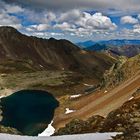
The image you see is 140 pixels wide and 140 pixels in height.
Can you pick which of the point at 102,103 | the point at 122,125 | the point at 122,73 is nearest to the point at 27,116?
the point at 102,103

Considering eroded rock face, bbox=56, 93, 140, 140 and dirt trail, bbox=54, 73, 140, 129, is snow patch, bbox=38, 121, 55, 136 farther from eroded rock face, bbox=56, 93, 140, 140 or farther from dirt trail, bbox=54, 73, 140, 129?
eroded rock face, bbox=56, 93, 140, 140

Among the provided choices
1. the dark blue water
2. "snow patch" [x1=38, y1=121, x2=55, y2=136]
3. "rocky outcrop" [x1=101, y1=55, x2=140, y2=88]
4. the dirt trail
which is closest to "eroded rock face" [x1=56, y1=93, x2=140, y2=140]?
"snow patch" [x1=38, y1=121, x2=55, y2=136]

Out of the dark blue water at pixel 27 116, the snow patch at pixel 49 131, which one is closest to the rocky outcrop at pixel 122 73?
the dark blue water at pixel 27 116

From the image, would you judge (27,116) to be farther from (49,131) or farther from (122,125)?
(122,125)

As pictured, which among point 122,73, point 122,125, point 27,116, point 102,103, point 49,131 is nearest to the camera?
point 122,125

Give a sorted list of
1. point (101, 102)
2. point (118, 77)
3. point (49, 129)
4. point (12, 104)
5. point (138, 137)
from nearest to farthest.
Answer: point (138, 137) → point (49, 129) → point (101, 102) → point (118, 77) → point (12, 104)

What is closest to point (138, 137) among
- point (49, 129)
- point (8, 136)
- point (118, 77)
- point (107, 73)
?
point (8, 136)

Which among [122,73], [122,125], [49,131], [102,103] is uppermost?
[122,125]

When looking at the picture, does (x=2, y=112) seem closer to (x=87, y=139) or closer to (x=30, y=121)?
(x=30, y=121)

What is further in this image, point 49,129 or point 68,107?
point 68,107
